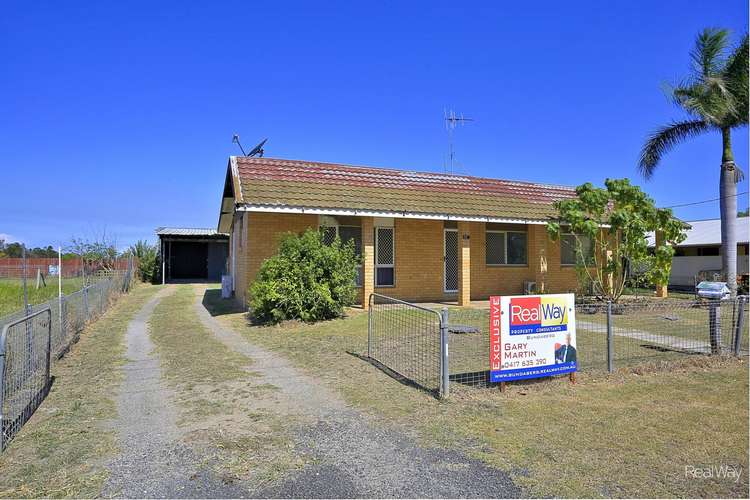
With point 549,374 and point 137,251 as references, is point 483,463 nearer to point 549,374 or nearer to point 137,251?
point 549,374

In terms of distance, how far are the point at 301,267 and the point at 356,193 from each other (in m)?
3.37

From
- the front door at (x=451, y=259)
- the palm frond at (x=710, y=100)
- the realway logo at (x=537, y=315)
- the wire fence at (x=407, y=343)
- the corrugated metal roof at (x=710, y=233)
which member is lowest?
the wire fence at (x=407, y=343)

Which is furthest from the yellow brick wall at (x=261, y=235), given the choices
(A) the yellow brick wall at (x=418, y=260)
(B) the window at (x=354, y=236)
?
(A) the yellow brick wall at (x=418, y=260)

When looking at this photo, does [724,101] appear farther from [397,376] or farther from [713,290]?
[397,376]

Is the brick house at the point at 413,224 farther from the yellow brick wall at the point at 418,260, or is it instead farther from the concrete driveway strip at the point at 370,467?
the concrete driveway strip at the point at 370,467

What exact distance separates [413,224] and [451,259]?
1.91 meters

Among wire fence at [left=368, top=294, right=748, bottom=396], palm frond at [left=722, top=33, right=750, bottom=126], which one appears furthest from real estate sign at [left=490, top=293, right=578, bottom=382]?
palm frond at [left=722, top=33, right=750, bottom=126]

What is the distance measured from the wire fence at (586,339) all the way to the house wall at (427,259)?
3.00 meters

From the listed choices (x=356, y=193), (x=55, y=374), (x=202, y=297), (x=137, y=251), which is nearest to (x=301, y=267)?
(x=356, y=193)

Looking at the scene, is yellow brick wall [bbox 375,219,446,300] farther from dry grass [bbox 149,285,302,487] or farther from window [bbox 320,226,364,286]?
dry grass [bbox 149,285,302,487]

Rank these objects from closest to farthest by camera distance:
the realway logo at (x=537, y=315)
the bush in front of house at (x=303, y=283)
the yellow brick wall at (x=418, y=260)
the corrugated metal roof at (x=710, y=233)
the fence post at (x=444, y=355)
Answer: the fence post at (x=444, y=355), the realway logo at (x=537, y=315), the bush in front of house at (x=303, y=283), the yellow brick wall at (x=418, y=260), the corrugated metal roof at (x=710, y=233)

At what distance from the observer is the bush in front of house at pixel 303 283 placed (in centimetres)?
1145

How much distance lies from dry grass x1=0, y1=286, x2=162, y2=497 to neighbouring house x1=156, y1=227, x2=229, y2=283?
78.8ft

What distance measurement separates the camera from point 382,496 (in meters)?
3.61
